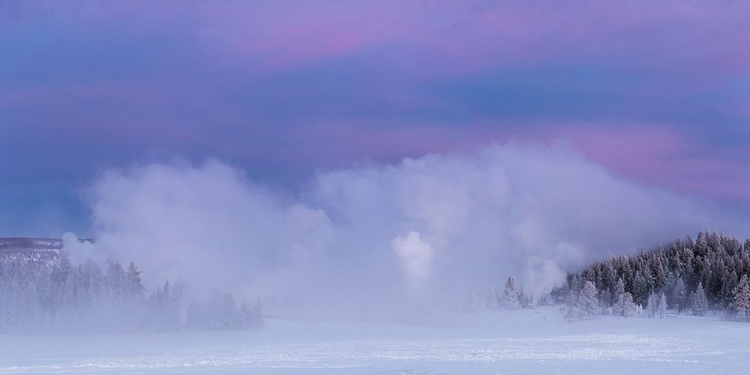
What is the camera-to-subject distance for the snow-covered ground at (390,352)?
2248 inches

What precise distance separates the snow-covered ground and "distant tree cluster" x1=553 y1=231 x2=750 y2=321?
15341mm

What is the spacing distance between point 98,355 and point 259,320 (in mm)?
41658

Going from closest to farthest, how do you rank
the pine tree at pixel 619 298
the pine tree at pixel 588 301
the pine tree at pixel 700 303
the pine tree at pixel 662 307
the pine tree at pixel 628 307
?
the pine tree at pixel 662 307 < the pine tree at pixel 588 301 < the pine tree at pixel 700 303 < the pine tree at pixel 628 307 < the pine tree at pixel 619 298

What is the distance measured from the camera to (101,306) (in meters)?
107

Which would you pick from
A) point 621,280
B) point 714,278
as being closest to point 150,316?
point 621,280

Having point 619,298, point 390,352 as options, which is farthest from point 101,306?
point 619,298

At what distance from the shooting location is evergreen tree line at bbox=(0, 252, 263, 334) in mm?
105625

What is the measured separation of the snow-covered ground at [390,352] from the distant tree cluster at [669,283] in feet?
50.3

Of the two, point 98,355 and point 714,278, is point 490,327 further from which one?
point 98,355

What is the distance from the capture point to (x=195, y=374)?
54281mm

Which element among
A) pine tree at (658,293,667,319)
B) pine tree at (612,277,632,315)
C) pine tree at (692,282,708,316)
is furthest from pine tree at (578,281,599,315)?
pine tree at (692,282,708,316)

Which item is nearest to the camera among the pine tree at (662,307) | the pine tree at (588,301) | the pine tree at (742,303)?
the pine tree at (742,303)

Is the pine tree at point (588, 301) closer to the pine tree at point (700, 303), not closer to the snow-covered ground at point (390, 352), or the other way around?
Answer: the pine tree at point (700, 303)

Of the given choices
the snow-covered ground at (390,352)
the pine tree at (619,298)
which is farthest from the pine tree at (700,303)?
the snow-covered ground at (390,352)
